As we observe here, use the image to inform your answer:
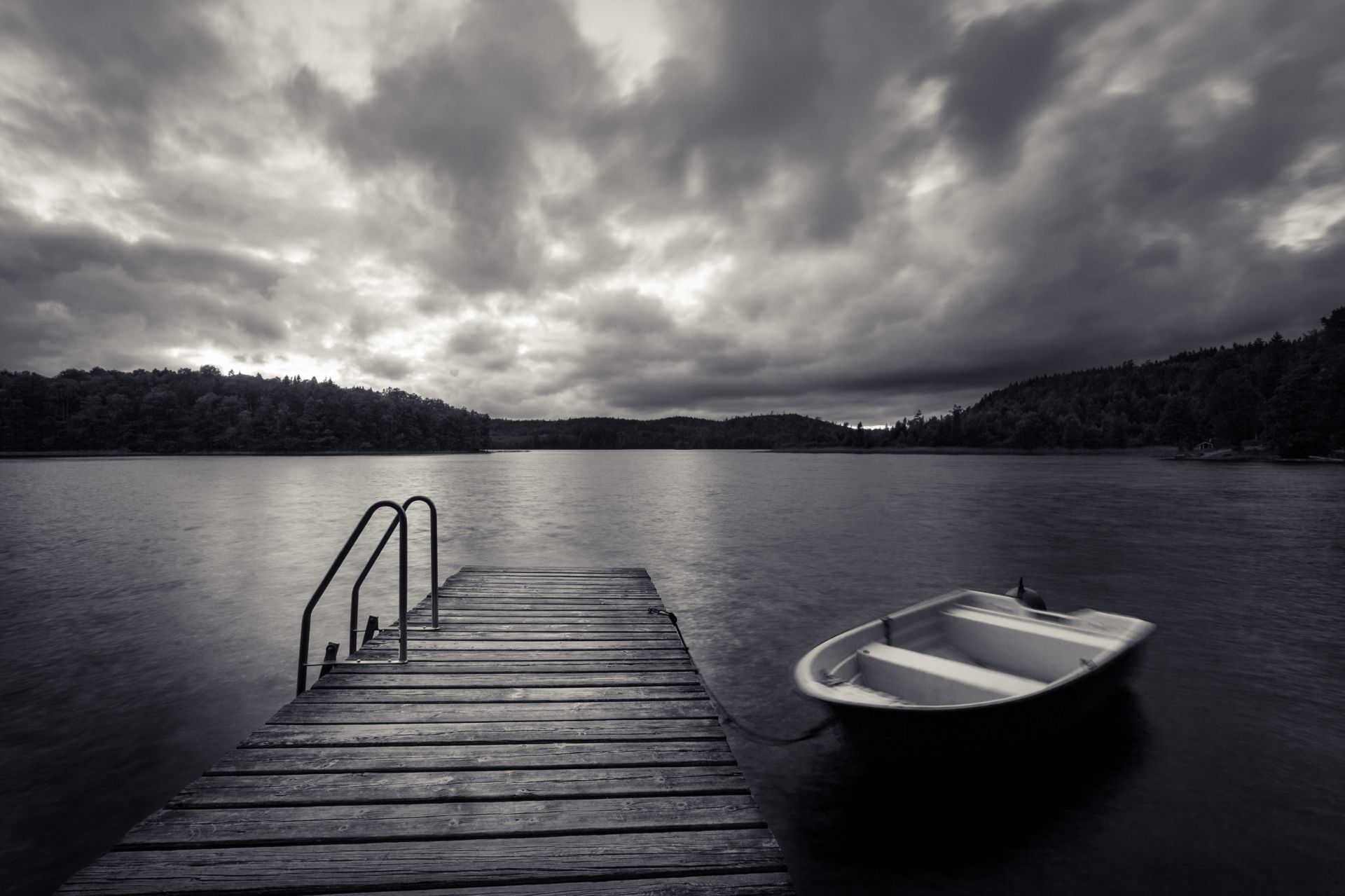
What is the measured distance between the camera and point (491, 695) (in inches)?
175

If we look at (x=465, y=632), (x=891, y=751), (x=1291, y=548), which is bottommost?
(x=1291, y=548)

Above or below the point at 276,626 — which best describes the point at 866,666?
above

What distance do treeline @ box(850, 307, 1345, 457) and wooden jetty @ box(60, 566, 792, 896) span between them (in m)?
108

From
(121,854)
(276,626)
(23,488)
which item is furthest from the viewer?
(23,488)

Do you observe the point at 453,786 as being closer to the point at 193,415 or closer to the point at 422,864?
the point at 422,864

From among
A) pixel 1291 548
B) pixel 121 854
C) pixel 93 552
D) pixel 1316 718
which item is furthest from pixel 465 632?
pixel 1291 548

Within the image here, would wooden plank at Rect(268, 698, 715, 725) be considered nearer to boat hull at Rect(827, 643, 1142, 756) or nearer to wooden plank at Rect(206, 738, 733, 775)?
wooden plank at Rect(206, 738, 733, 775)

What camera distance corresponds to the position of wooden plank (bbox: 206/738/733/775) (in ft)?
10.9

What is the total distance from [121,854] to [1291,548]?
2993 centimetres

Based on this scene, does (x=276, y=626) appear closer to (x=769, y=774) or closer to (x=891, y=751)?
(x=769, y=774)

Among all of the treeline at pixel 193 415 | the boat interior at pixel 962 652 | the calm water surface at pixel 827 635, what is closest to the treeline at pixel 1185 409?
the calm water surface at pixel 827 635

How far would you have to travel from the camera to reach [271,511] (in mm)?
29531

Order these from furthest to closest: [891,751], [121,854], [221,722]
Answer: [221,722] → [891,751] → [121,854]

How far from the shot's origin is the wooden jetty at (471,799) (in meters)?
2.48
